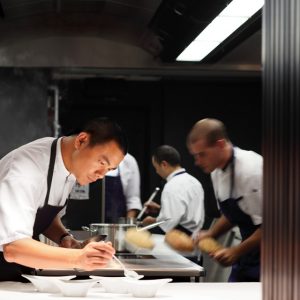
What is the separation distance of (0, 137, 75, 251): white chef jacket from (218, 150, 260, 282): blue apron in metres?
1.36

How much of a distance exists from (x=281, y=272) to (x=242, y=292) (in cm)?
88

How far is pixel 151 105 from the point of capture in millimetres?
5461

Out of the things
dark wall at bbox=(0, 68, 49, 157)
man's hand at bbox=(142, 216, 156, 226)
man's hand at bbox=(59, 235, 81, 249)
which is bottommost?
man's hand at bbox=(59, 235, 81, 249)

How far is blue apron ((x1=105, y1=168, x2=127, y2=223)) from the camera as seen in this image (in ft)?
17.6

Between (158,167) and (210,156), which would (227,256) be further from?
(158,167)

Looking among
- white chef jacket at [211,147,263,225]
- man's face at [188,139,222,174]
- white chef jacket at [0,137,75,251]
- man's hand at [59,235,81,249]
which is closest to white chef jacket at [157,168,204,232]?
man's face at [188,139,222,174]

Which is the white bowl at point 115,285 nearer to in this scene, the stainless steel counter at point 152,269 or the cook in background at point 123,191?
the stainless steel counter at point 152,269

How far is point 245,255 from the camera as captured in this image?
4.06m

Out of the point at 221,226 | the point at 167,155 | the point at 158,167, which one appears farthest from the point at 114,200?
the point at 221,226

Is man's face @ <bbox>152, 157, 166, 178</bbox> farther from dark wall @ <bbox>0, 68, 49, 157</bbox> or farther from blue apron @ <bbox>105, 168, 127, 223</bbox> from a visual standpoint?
dark wall @ <bbox>0, 68, 49, 157</bbox>

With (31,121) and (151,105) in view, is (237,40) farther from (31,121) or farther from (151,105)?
(31,121)

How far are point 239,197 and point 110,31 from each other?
1.76 metres

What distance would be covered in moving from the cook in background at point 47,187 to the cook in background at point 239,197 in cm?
120

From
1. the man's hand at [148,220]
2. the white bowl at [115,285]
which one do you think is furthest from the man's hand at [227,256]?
the white bowl at [115,285]
